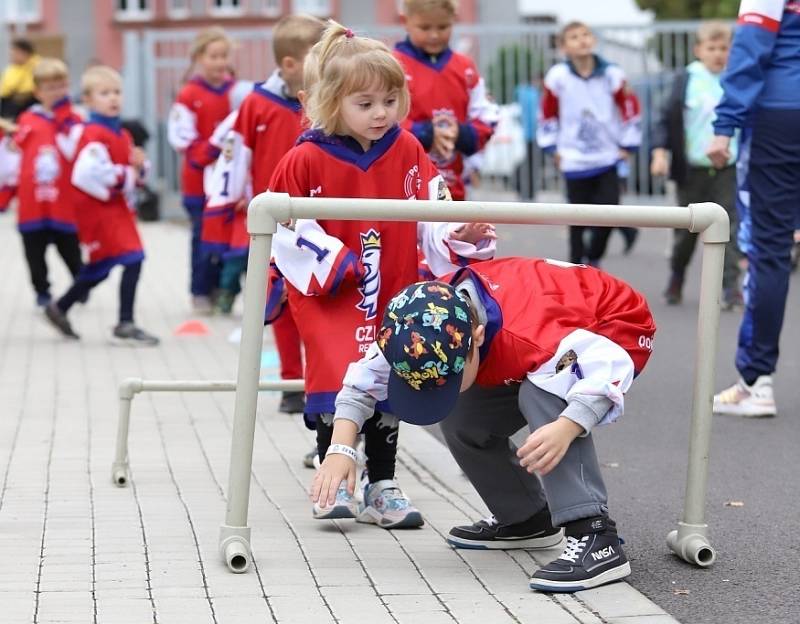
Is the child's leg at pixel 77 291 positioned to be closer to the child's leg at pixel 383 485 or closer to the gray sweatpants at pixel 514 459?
the child's leg at pixel 383 485

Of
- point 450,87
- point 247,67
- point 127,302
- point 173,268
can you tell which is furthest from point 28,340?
point 247,67

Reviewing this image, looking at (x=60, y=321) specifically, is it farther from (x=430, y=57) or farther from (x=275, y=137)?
(x=430, y=57)

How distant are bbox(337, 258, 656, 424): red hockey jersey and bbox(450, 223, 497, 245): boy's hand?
35 centimetres

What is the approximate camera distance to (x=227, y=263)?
1084cm

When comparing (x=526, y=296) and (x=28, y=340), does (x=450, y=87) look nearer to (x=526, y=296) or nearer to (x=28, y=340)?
(x=526, y=296)

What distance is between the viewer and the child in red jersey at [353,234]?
500cm

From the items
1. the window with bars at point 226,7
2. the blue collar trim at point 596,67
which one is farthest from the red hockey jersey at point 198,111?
the window with bars at point 226,7

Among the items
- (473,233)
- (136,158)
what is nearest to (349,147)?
(473,233)

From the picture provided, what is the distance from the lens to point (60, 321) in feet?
33.4

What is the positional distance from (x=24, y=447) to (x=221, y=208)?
222cm

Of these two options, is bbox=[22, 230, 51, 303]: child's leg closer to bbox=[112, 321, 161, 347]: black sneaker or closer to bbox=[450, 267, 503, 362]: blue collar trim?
bbox=[112, 321, 161, 347]: black sneaker

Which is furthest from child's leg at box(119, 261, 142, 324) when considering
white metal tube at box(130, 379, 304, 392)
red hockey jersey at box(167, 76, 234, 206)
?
white metal tube at box(130, 379, 304, 392)

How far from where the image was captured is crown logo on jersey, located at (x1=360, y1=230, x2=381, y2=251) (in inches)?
201

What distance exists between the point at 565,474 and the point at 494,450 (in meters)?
0.50
